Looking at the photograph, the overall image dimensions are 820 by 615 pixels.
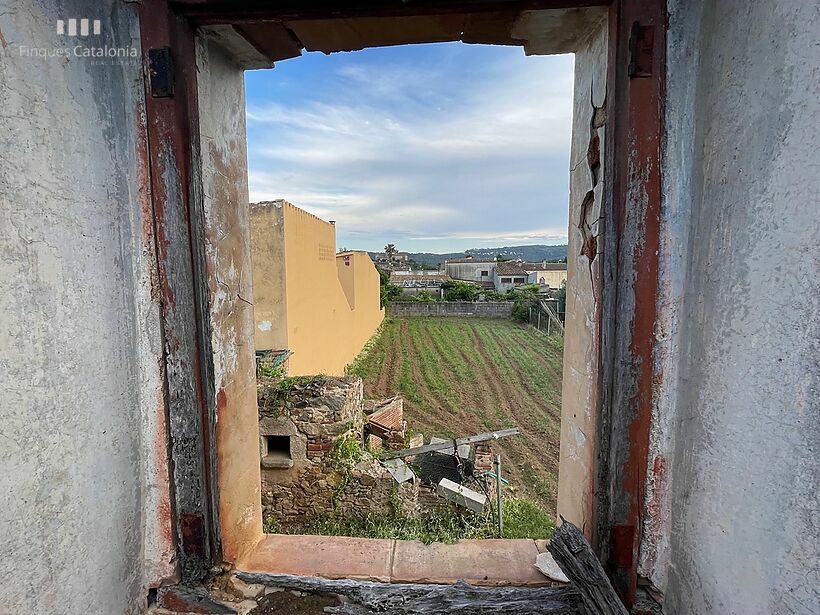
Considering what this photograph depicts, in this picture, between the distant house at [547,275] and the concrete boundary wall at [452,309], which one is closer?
the concrete boundary wall at [452,309]

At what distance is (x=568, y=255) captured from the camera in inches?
64.7

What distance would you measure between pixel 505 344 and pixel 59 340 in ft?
57.4

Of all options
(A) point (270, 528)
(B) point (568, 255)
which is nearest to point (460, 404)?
(A) point (270, 528)

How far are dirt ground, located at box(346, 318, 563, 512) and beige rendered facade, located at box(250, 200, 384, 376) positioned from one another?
7.34ft

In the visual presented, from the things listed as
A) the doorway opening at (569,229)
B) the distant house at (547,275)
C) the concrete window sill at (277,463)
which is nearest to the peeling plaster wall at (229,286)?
the doorway opening at (569,229)

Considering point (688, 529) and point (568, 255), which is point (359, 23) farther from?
point (688, 529)

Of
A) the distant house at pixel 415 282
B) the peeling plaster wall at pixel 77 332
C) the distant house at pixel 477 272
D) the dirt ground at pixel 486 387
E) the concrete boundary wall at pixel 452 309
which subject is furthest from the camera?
the distant house at pixel 477 272

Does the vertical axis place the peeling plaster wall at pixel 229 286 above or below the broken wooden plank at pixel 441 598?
above

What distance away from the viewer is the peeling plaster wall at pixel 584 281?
1.30 meters

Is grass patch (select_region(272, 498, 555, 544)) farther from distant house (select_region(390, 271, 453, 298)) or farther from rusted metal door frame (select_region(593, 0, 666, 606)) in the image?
distant house (select_region(390, 271, 453, 298))

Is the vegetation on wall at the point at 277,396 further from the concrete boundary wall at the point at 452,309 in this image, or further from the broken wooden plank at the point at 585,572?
the concrete boundary wall at the point at 452,309

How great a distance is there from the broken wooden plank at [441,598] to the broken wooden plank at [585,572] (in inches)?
4.7

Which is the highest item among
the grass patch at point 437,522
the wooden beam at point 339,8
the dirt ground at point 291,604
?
the wooden beam at point 339,8

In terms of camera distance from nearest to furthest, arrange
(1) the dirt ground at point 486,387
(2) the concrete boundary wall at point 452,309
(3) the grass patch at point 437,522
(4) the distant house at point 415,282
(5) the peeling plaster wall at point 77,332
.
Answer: (5) the peeling plaster wall at point 77,332
(3) the grass patch at point 437,522
(1) the dirt ground at point 486,387
(2) the concrete boundary wall at point 452,309
(4) the distant house at point 415,282
